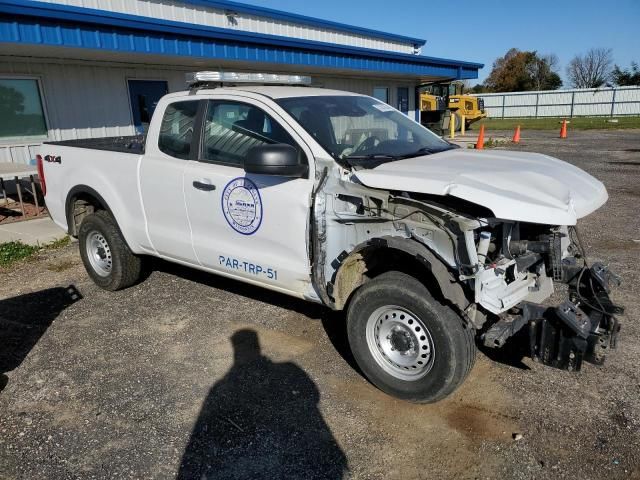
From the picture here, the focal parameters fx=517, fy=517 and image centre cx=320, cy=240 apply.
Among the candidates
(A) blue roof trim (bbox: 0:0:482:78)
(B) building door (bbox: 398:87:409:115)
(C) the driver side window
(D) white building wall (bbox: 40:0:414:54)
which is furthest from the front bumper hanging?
(B) building door (bbox: 398:87:409:115)

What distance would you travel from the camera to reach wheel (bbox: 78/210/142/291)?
5332 mm

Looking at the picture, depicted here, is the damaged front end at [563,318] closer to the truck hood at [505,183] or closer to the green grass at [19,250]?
the truck hood at [505,183]

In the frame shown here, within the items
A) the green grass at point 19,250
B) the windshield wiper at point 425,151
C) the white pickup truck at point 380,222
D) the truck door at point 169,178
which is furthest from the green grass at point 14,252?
the windshield wiper at point 425,151

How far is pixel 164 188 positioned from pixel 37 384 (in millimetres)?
1852

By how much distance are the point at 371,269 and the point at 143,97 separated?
32.2ft

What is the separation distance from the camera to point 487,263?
3.16 meters

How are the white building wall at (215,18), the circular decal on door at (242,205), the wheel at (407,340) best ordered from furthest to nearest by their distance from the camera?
the white building wall at (215,18) → the circular decal on door at (242,205) → the wheel at (407,340)

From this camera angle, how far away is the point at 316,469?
2900mm

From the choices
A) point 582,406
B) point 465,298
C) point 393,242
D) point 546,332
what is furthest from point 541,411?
point 393,242

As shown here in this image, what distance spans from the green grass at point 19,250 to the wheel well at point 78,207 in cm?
196

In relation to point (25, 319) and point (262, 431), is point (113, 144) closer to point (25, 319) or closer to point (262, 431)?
point (25, 319)

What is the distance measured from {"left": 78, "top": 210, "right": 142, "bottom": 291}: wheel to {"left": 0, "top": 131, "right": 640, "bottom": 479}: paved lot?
0.41m

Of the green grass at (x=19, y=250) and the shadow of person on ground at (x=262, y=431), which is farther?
the green grass at (x=19, y=250)

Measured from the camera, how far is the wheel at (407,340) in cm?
317
